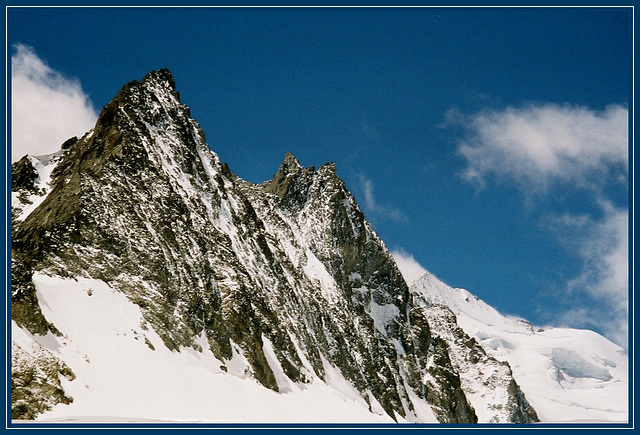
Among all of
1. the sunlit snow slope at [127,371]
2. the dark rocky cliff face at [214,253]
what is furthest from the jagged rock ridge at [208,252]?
the sunlit snow slope at [127,371]

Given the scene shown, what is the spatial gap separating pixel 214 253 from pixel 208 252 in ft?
2.78

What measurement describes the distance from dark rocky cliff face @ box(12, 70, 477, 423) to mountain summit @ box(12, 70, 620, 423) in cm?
21

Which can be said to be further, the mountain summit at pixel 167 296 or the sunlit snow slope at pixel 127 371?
the mountain summit at pixel 167 296

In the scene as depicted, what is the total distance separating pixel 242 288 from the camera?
7250 cm

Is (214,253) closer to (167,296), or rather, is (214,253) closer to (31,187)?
(167,296)

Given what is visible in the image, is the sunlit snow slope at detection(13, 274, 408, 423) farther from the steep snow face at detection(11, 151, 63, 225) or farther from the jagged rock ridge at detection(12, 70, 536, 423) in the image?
the steep snow face at detection(11, 151, 63, 225)

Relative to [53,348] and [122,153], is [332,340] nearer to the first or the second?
[122,153]

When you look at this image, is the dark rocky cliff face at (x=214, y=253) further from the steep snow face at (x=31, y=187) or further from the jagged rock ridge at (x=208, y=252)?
the steep snow face at (x=31, y=187)

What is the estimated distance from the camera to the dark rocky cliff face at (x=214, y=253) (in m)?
55.9

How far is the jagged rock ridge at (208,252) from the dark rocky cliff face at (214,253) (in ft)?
0.57

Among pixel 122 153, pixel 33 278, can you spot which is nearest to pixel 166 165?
pixel 122 153

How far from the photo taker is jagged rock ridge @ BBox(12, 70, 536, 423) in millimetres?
55781

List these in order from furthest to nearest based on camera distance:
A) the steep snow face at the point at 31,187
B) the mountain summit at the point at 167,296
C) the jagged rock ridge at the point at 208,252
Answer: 1. the steep snow face at the point at 31,187
2. the jagged rock ridge at the point at 208,252
3. the mountain summit at the point at 167,296

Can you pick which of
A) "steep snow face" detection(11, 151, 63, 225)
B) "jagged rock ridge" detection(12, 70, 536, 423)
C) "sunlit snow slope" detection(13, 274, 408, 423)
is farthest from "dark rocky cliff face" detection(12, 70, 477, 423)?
"sunlit snow slope" detection(13, 274, 408, 423)
